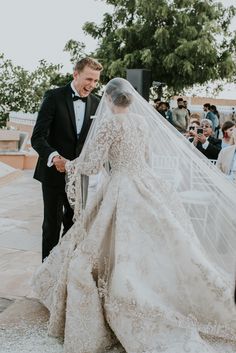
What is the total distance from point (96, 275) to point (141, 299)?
1.03 ft

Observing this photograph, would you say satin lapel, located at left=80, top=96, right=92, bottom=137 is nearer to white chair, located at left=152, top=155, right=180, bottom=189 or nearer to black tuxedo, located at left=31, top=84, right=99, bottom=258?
black tuxedo, located at left=31, top=84, right=99, bottom=258

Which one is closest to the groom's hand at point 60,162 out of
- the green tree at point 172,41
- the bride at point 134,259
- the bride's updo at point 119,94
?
the bride at point 134,259

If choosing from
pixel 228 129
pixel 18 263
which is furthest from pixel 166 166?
pixel 228 129

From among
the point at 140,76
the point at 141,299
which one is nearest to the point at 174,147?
the point at 141,299

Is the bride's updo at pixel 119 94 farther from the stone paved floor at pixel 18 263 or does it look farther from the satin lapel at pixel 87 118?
the stone paved floor at pixel 18 263

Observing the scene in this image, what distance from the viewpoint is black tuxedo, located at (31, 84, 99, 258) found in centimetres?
347

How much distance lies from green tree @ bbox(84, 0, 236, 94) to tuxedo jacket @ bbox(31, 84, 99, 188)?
12282mm

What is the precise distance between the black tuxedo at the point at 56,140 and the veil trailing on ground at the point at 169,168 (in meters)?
0.37

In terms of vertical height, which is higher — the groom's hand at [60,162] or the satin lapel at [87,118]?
the satin lapel at [87,118]

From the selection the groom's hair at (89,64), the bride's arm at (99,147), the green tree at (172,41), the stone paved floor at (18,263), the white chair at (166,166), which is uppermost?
the green tree at (172,41)

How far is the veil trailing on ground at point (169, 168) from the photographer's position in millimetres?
2904

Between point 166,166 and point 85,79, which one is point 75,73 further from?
point 166,166

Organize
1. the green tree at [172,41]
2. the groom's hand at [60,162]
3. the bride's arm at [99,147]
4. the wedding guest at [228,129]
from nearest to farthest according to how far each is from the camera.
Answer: the bride's arm at [99,147]
the groom's hand at [60,162]
the wedding guest at [228,129]
the green tree at [172,41]

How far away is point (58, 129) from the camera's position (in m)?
3.51
